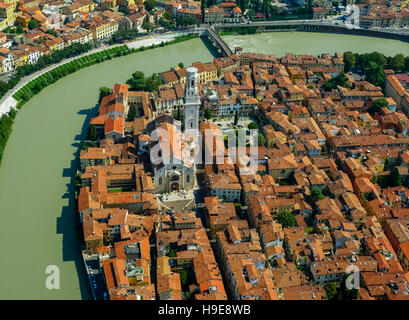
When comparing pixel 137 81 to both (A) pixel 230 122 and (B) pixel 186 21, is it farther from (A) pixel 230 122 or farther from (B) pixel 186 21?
(B) pixel 186 21

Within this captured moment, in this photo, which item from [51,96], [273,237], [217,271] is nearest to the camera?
[217,271]

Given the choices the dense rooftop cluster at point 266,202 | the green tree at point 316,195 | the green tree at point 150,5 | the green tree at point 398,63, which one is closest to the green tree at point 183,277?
the dense rooftop cluster at point 266,202

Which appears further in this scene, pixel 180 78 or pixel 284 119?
pixel 180 78

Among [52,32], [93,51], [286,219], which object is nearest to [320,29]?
[93,51]

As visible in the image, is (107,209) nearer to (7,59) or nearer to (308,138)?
(308,138)

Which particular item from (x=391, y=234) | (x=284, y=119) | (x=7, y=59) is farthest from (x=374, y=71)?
(x=7, y=59)

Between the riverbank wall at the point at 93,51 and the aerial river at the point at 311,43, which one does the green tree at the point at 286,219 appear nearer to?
the riverbank wall at the point at 93,51

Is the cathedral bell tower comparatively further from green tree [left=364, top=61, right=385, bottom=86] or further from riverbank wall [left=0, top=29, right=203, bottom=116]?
green tree [left=364, top=61, right=385, bottom=86]
